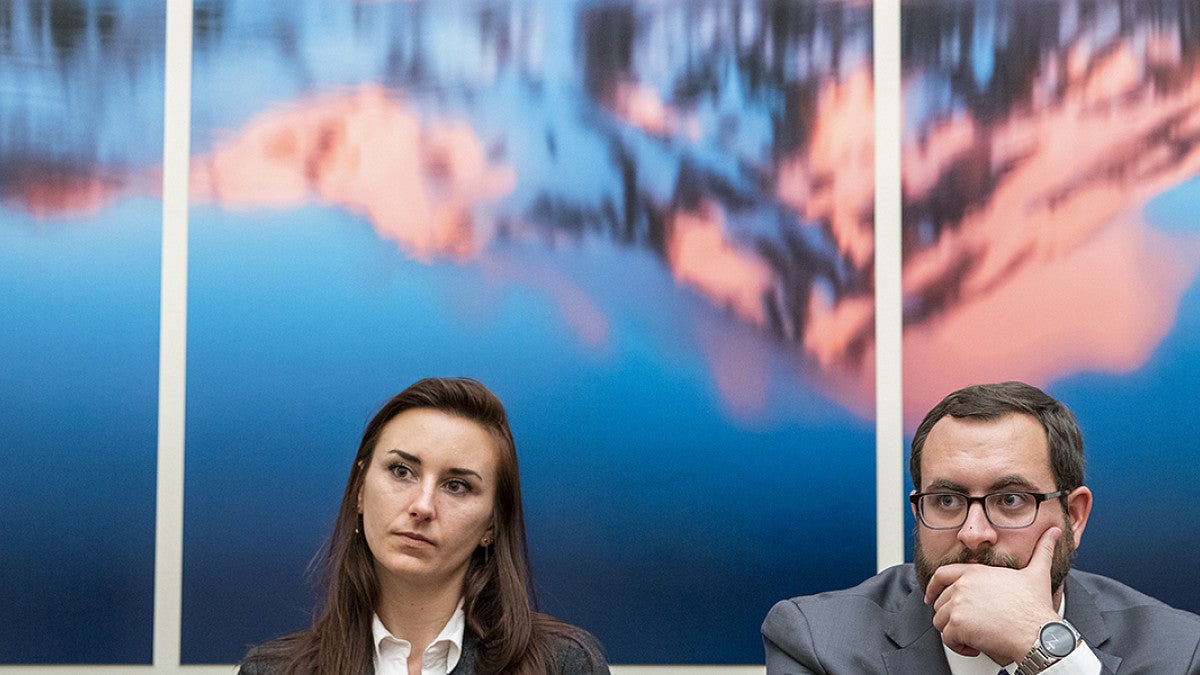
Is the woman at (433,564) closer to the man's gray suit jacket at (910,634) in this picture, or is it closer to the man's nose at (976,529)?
the man's gray suit jacket at (910,634)

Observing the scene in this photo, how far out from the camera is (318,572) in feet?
8.81

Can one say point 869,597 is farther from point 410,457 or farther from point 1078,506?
point 410,457

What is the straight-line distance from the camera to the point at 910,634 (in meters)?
2.19

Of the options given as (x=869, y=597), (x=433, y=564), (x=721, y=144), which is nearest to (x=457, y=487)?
(x=433, y=564)

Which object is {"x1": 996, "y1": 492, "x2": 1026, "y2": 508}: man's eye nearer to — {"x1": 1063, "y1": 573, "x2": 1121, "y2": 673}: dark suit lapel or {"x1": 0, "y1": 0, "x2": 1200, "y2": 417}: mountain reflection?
{"x1": 1063, "y1": 573, "x2": 1121, "y2": 673}: dark suit lapel

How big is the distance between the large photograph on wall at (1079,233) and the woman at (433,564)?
98 cm

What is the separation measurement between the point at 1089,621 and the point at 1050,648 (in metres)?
0.29

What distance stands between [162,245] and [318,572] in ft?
2.68

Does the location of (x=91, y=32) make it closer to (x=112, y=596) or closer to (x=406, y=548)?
(x=112, y=596)

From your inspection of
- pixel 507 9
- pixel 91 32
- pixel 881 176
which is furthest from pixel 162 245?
pixel 881 176

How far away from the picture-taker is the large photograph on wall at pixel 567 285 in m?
2.70

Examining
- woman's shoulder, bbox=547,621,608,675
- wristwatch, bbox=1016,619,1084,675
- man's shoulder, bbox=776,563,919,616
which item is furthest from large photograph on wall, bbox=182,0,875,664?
wristwatch, bbox=1016,619,1084,675

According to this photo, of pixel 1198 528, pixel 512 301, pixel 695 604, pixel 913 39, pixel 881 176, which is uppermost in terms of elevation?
pixel 913 39

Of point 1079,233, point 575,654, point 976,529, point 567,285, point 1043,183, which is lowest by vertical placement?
point 575,654
